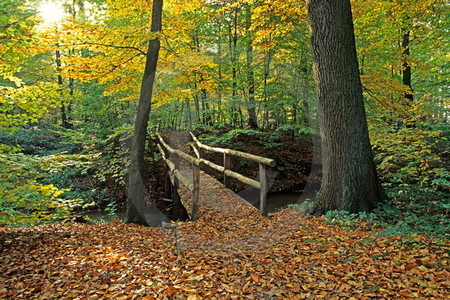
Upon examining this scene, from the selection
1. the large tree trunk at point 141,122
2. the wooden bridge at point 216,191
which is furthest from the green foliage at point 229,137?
the large tree trunk at point 141,122

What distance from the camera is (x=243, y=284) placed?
10.0ft

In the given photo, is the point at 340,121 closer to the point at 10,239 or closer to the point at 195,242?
the point at 195,242

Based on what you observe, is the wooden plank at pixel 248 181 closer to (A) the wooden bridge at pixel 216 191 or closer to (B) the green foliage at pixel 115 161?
(A) the wooden bridge at pixel 216 191

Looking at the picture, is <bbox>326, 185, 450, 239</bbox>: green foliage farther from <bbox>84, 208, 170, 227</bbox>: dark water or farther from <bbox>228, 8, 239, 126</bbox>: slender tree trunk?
<bbox>228, 8, 239, 126</bbox>: slender tree trunk

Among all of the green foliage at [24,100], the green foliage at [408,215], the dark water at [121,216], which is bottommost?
the dark water at [121,216]

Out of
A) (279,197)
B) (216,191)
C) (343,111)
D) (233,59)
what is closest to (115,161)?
(216,191)

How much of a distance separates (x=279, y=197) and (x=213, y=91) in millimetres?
5310

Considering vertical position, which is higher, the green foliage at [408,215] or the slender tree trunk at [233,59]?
the slender tree trunk at [233,59]

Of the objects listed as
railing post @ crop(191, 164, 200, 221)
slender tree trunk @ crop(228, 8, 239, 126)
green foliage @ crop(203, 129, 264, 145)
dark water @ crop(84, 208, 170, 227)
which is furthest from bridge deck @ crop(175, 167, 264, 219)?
slender tree trunk @ crop(228, 8, 239, 126)

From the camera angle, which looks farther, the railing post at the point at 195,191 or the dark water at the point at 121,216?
the dark water at the point at 121,216

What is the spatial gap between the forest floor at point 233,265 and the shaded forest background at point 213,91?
67 cm

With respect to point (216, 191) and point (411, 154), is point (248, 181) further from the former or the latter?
point (411, 154)

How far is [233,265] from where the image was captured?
355 cm

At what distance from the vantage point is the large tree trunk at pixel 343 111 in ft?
16.0
